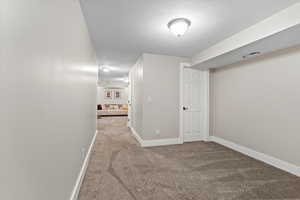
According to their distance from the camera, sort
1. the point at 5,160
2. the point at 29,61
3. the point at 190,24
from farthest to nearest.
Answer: the point at 190,24
the point at 29,61
the point at 5,160

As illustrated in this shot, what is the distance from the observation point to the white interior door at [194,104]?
3.86 m

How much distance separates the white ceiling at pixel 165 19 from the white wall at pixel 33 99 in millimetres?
826

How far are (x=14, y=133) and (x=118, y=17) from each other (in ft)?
6.46

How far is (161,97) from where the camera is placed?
11.8 ft

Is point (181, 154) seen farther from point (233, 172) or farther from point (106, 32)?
point (106, 32)

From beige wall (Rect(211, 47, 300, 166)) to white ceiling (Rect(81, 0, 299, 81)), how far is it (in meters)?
1.04

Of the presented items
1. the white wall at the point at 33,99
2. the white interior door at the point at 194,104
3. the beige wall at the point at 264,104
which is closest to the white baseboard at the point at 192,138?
the white interior door at the point at 194,104

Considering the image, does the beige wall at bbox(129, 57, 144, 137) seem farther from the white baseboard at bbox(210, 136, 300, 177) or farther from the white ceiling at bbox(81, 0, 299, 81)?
the white baseboard at bbox(210, 136, 300, 177)

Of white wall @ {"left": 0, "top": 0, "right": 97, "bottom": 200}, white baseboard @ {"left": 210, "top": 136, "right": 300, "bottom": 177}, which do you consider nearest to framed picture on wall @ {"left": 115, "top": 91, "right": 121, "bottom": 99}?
white baseboard @ {"left": 210, "top": 136, "right": 300, "bottom": 177}

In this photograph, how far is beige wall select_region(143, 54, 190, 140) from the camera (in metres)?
3.47

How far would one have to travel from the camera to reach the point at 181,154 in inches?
116

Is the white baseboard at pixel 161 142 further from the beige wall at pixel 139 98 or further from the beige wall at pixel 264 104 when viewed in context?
the beige wall at pixel 264 104

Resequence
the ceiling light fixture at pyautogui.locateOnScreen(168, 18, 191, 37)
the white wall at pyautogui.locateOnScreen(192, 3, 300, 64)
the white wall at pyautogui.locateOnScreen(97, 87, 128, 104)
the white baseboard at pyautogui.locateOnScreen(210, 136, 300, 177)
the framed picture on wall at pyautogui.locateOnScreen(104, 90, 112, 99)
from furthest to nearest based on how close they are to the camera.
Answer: the framed picture on wall at pyautogui.locateOnScreen(104, 90, 112, 99) → the white wall at pyautogui.locateOnScreen(97, 87, 128, 104) → the white baseboard at pyautogui.locateOnScreen(210, 136, 300, 177) → the ceiling light fixture at pyautogui.locateOnScreen(168, 18, 191, 37) → the white wall at pyautogui.locateOnScreen(192, 3, 300, 64)

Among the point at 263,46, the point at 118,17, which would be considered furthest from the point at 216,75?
the point at 118,17
